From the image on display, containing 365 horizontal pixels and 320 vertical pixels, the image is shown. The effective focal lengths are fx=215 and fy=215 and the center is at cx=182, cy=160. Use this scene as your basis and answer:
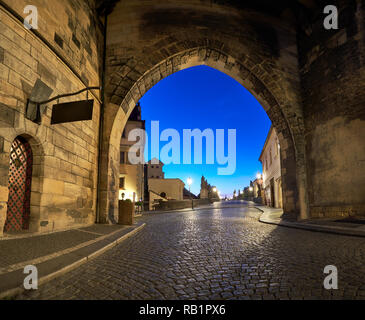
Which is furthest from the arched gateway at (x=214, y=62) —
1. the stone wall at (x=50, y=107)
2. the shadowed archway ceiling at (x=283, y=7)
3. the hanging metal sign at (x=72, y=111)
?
the hanging metal sign at (x=72, y=111)

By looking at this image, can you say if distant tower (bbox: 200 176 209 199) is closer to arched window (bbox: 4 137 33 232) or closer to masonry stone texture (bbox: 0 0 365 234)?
masonry stone texture (bbox: 0 0 365 234)

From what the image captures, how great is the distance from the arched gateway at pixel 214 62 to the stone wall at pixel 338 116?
1.78ft

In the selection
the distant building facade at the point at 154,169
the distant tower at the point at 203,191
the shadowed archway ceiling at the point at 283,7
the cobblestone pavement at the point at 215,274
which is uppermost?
the shadowed archway ceiling at the point at 283,7

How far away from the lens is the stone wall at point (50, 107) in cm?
409

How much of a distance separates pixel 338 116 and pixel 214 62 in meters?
5.68

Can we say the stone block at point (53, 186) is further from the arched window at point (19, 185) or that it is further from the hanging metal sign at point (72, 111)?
the hanging metal sign at point (72, 111)

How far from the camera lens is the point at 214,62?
1023 centimetres

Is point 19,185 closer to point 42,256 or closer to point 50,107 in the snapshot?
point 50,107

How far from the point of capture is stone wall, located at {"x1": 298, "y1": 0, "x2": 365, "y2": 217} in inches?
290

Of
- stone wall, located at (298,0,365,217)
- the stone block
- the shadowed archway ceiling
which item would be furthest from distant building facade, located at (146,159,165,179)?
the stone block
